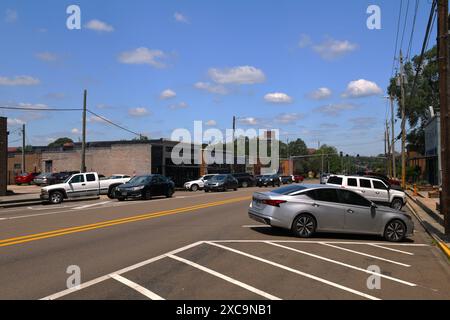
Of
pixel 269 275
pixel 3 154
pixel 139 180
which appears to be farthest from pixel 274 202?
pixel 3 154

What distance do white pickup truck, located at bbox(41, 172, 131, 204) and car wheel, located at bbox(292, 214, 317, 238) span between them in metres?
19.3

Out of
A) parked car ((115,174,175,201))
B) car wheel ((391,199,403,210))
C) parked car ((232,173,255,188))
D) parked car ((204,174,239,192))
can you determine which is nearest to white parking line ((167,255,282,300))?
car wheel ((391,199,403,210))

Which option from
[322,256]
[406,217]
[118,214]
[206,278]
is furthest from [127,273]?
[118,214]

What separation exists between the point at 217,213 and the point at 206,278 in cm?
1217

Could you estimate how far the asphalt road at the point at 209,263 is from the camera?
7.28 metres

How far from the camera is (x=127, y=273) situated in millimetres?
8297

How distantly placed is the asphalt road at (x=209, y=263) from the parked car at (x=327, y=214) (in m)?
0.37

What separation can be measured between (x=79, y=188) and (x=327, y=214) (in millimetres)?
20217

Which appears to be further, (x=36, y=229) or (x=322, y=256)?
(x=36, y=229)

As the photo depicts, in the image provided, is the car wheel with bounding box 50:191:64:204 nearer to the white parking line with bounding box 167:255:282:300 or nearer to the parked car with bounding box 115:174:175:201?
the parked car with bounding box 115:174:175:201

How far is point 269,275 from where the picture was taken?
8422mm

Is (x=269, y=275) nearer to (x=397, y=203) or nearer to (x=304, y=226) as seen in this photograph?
(x=304, y=226)

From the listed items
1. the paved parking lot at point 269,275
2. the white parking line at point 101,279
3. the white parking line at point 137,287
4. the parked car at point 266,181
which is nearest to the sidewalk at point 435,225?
the paved parking lot at point 269,275
